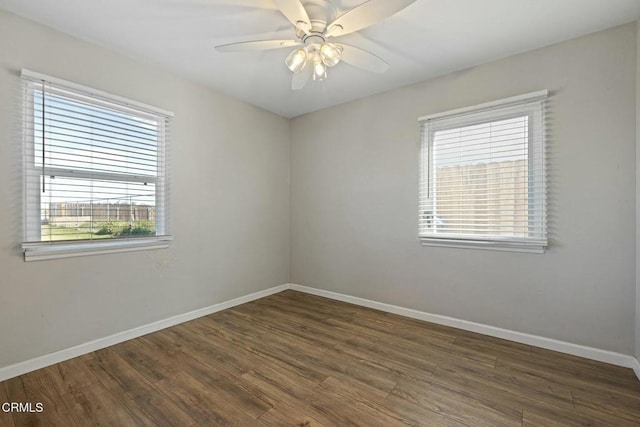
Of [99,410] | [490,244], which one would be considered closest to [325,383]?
[99,410]

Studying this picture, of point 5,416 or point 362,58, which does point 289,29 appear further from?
point 5,416

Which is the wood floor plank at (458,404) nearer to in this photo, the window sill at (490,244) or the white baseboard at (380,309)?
the white baseboard at (380,309)

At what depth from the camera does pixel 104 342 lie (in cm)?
236

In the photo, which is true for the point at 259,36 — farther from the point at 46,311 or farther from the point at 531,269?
the point at 531,269

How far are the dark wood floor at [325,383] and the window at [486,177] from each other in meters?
0.90

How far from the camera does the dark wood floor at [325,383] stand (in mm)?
1591

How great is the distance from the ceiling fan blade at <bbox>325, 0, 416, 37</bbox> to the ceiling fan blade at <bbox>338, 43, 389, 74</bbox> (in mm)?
193

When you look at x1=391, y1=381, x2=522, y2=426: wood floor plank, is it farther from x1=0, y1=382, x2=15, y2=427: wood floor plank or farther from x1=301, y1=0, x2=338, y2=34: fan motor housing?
x1=301, y1=0, x2=338, y2=34: fan motor housing

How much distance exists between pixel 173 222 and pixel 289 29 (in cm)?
199

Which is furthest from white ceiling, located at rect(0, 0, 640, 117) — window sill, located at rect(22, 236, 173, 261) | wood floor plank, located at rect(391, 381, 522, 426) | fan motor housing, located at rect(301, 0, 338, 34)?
wood floor plank, located at rect(391, 381, 522, 426)

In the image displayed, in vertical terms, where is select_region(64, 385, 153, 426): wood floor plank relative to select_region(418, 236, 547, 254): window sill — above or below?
below

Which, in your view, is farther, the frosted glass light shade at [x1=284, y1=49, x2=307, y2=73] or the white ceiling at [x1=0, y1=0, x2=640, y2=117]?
the frosted glass light shade at [x1=284, y1=49, x2=307, y2=73]

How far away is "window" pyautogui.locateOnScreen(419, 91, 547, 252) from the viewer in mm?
2387

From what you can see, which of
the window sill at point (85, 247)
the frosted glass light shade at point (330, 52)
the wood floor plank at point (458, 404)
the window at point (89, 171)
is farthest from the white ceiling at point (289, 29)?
the wood floor plank at point (458, 404)
